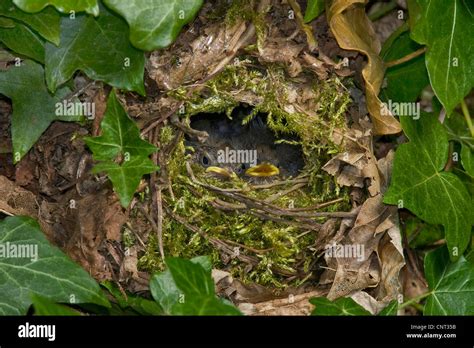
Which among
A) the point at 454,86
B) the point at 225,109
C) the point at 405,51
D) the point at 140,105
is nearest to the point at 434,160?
the point at 454,86

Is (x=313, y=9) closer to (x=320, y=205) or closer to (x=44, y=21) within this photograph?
(x=320, y=205)

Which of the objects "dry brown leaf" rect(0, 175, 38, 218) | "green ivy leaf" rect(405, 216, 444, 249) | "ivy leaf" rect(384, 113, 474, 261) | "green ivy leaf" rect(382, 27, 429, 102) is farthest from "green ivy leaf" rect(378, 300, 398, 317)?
"dry brown leaf" rect(0, 175, 38, 218)

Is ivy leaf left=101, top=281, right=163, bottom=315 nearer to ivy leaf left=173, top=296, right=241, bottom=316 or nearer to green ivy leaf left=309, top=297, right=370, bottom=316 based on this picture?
ivy leaf left=173, top=296, right=241, bottom=316

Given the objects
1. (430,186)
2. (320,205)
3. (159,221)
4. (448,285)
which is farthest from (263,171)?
(448,285)

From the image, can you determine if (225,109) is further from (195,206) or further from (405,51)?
(405,51)

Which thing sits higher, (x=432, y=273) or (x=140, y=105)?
(x=140, y=105)
